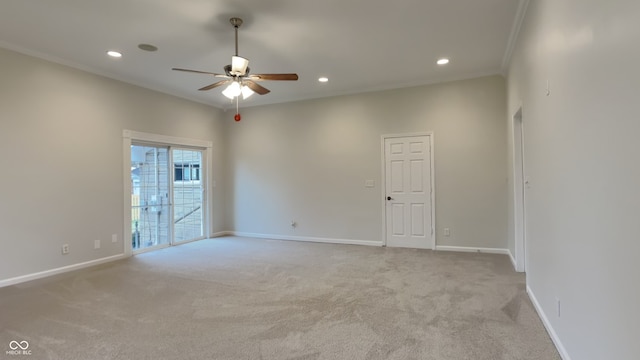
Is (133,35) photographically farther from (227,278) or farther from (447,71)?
(447,71)

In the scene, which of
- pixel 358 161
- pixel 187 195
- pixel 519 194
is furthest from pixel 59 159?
pixel 519 194

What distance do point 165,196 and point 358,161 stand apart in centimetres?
355

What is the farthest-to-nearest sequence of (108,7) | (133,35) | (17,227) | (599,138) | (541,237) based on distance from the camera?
(17,227) < (133,35) < (108,7) < (541,237) < (599,138)

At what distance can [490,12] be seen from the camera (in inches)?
129

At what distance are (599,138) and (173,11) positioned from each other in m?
3.47

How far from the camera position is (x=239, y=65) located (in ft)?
11.0

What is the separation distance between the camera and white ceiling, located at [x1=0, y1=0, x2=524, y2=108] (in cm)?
314

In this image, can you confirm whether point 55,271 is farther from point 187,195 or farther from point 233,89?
point 233,89

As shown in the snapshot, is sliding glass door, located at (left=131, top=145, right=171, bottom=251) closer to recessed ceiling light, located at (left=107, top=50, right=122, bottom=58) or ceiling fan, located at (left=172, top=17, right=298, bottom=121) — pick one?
recessed ceiling light, located at (left=107, top=50, right=122, bottom=58)

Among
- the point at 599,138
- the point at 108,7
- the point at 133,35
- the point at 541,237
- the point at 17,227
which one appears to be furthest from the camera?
the point at 17,227

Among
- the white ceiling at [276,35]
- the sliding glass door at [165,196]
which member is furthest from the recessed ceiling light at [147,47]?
the sliding glass door at [165,196]

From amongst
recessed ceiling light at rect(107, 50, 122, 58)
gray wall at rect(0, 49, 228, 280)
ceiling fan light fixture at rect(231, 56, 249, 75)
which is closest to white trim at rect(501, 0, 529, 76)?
ceiling fan light fixture at rect(231, 56, 249, 75)

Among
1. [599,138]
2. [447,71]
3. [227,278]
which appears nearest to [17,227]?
[227,278]

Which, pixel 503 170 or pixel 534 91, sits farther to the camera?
pixel 503 170
